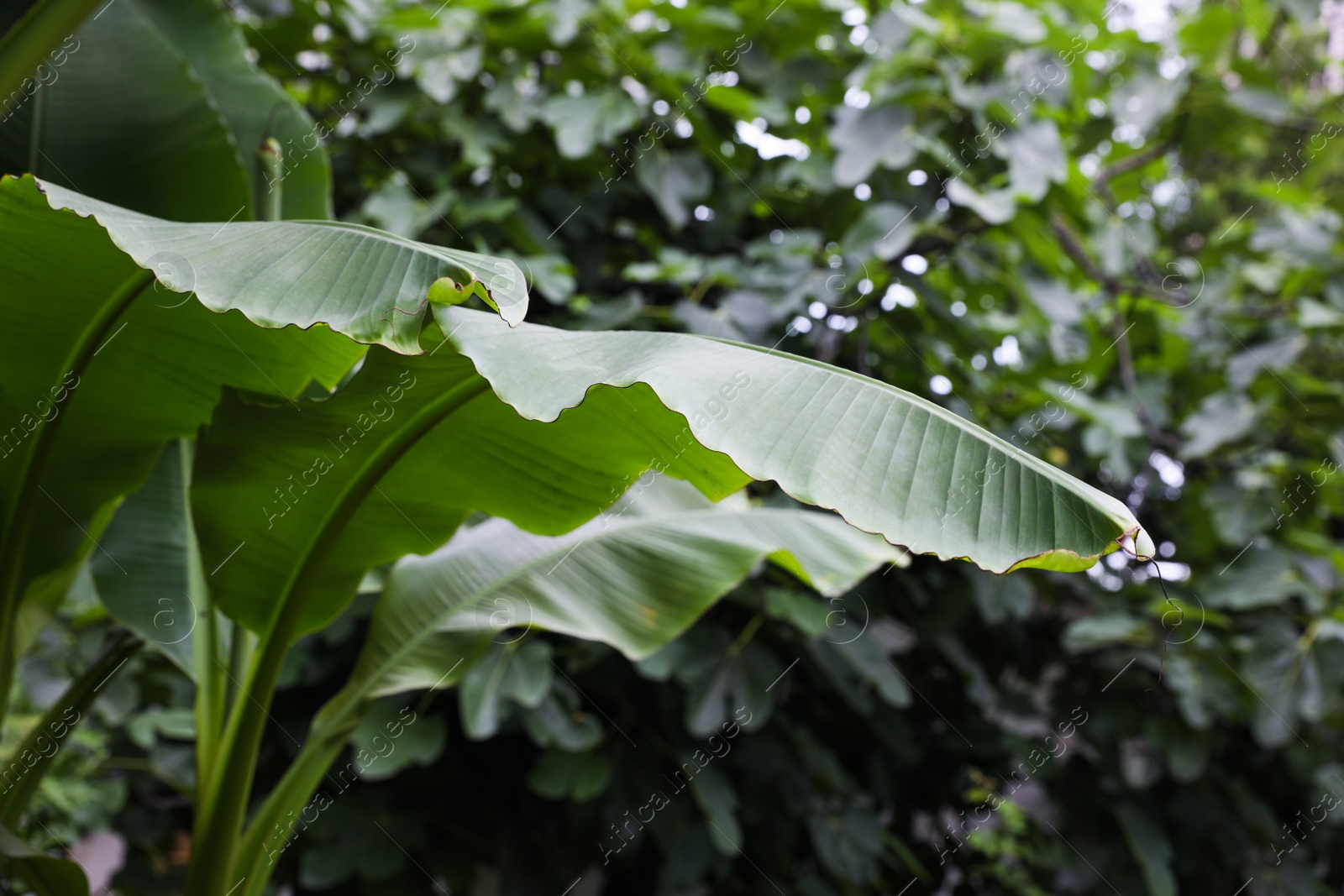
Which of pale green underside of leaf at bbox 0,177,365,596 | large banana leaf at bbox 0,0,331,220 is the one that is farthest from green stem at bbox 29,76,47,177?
pale green underside of leaf at bbox 0,177,365,596

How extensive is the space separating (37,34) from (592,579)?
2.73 ft

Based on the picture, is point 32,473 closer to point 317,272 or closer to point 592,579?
point 317,272

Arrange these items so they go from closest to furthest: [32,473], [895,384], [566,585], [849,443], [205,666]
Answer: [849,443]
[32,473]
[205,666]
[566,585]
[895,384]

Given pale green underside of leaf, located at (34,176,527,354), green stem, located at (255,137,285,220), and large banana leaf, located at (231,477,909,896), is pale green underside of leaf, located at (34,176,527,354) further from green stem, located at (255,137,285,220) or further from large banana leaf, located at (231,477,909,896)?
large banana leaf, located at (231,477,909,896)

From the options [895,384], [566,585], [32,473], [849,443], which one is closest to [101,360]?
[32,473]

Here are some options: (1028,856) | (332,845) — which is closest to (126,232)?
(332,845)

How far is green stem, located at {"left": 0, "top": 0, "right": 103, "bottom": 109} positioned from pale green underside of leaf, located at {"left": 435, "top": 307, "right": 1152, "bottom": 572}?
1.94ft

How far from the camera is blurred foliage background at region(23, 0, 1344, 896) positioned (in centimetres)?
144

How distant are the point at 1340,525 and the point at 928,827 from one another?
59.6 inches

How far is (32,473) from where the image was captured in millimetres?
843

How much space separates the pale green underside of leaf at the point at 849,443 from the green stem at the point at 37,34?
0.59 m

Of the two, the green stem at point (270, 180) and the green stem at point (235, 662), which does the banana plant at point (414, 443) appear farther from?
the green stem at point (270, 180)

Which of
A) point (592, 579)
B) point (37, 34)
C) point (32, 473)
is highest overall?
point (37, 34)

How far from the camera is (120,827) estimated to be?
158cm
